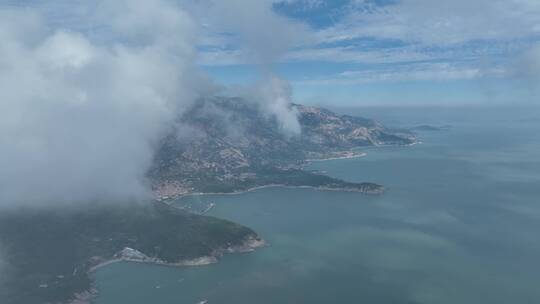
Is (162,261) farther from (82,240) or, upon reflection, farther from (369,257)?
(369,257)

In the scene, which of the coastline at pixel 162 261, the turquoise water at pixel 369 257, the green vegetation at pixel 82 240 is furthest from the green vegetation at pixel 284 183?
the coastline at pixel 162 261

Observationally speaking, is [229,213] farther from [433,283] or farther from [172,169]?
[433,283]

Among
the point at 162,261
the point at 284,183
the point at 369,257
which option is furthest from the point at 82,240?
the point at 284,183

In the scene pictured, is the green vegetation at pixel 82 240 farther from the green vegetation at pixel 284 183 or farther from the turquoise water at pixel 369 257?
the green vegetation at pixel 284 183

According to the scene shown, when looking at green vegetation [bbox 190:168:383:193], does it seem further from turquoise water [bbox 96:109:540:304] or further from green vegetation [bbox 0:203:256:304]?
green vegetation [bbox 0:203:256:304]

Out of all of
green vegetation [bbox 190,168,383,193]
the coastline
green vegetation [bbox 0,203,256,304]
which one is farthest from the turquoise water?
green vegetation [bbox 190,168,383,193]

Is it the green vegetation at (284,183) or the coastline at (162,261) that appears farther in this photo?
the green vegetation at (284,183)
